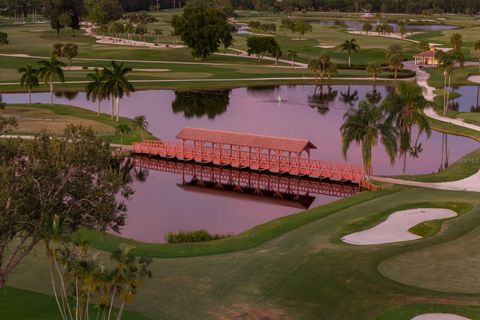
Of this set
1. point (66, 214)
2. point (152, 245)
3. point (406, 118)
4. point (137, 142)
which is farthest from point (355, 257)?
point (137, 142)

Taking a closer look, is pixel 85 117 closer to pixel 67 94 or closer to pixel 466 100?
pixel 67 94

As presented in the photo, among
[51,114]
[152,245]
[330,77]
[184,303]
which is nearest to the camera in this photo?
[184,303]

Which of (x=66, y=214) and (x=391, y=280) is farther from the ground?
(x=66, y=214)

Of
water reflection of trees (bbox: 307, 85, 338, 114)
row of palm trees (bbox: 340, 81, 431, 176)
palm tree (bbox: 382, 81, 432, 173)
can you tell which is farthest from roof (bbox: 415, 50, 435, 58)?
palm tree (bbox: 382, 81, 432, 173)

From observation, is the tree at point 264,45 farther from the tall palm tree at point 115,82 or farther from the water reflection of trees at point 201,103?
the tall palm tree at point 115,82

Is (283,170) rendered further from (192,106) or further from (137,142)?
(192,106)
